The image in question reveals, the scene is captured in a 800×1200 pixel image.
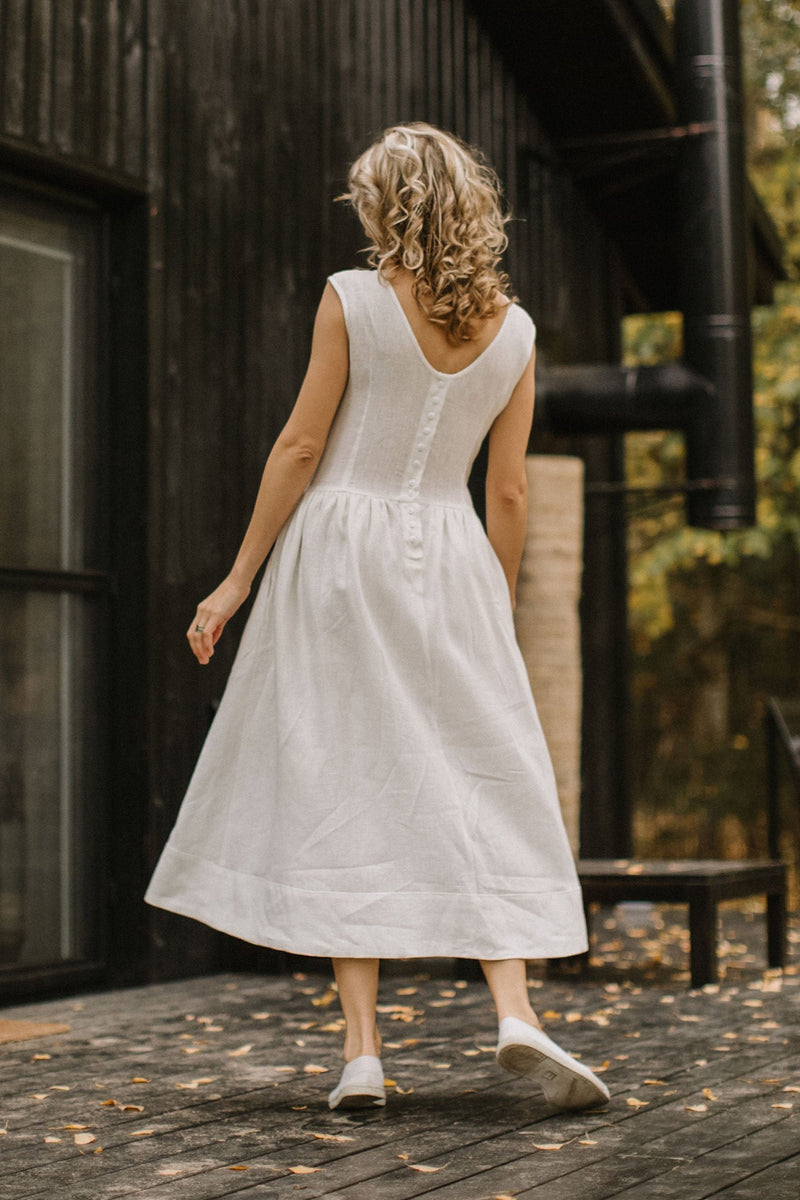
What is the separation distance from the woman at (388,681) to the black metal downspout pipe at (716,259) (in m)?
4.29

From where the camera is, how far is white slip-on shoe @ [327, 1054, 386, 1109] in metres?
3.10

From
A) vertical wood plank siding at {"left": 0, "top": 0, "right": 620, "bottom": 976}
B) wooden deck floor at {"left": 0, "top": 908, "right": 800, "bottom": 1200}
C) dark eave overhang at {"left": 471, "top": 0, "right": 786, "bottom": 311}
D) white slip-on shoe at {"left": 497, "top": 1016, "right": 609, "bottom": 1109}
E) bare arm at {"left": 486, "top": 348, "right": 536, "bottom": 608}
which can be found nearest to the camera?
wooden deck floor at {"left": 0, "top": 908, "right": 800, "bottom": 1200}

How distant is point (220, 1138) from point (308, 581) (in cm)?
107

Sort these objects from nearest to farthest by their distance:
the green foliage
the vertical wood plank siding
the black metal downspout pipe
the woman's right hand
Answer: the woman's right hand
the vertical wood plank siding
the black metal downspout pipe
the green foliage

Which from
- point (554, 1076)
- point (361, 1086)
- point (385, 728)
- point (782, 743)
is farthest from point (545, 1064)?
point (782, 743)

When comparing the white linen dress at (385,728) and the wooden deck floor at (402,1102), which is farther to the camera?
the white linen dress at (385,728)

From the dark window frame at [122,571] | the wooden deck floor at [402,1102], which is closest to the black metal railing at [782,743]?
the wooden deck floor at [402,1102]

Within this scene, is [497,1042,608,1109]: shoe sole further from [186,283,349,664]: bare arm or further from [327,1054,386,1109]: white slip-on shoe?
[186,283,349,664]: bare arm

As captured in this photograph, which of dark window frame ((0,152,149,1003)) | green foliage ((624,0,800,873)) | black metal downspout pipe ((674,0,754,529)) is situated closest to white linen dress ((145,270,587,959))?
dark window frame ((0,152,149,1003))

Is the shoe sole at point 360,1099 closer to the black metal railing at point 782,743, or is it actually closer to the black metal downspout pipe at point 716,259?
the black metal railing at point 782,743

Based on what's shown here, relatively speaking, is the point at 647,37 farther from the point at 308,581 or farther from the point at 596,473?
the point at 308,581

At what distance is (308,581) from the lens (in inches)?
127

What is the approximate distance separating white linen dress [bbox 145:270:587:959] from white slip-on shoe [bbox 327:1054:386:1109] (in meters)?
0.24

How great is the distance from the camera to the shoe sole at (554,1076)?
2932 millimetres
